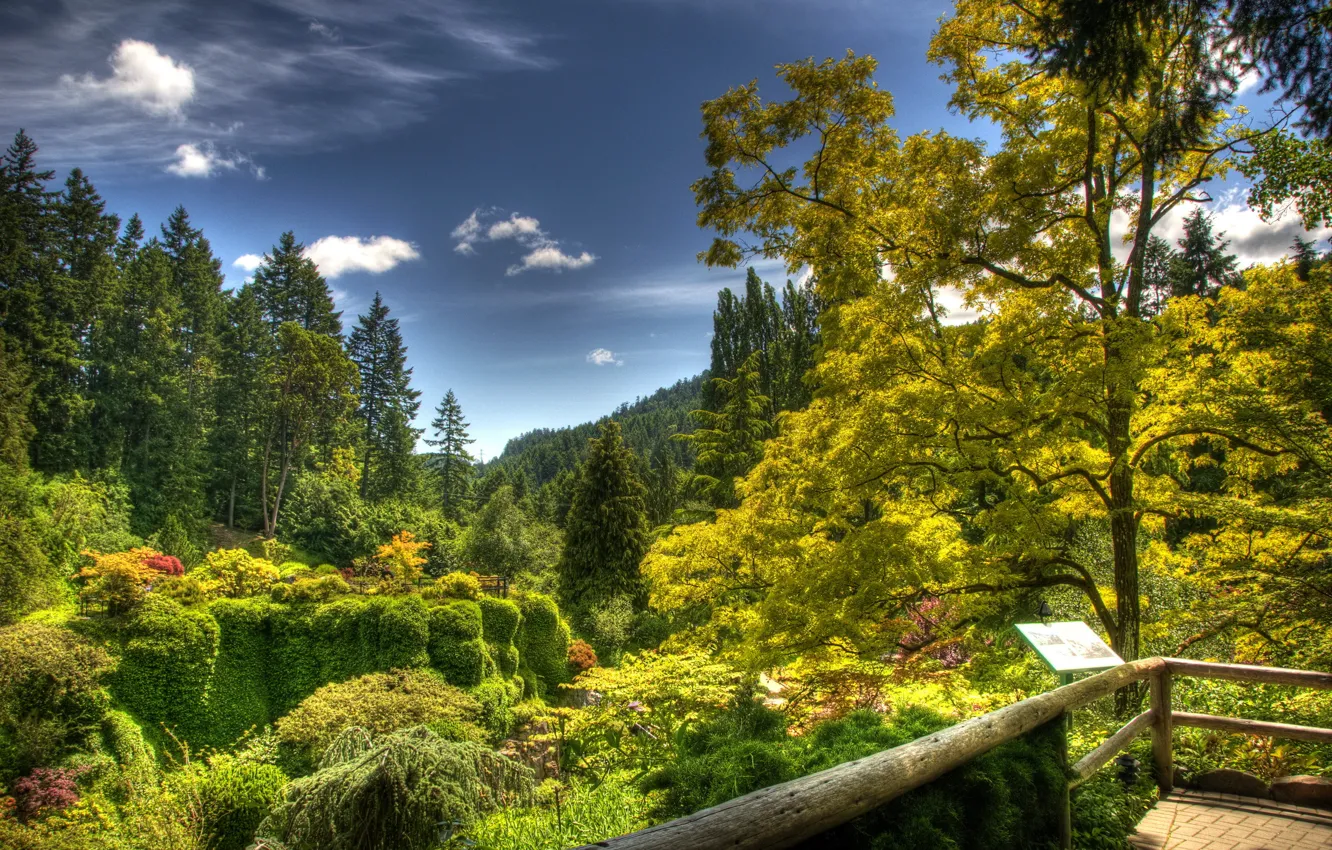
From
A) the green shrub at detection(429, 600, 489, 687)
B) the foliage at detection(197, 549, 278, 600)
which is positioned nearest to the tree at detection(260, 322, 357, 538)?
the foliage at detection(197, 549, 278, 600)

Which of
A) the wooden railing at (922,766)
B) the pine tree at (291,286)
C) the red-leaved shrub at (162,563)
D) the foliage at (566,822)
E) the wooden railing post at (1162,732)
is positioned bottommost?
the foliage at (566,822)

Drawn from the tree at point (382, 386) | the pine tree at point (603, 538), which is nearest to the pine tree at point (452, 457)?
the tree at point (382, 386)

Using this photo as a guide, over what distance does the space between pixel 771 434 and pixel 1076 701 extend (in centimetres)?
1875

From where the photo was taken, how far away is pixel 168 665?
10805 millimetres

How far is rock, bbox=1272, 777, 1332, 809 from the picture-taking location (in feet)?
11.0

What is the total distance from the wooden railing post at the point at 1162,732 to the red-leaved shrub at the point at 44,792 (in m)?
13.1

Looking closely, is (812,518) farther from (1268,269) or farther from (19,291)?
(19,291)

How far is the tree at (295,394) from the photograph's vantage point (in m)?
29.4

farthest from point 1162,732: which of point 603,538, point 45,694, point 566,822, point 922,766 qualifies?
point 603,538

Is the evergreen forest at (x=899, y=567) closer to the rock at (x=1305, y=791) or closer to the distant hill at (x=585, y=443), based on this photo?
the rock at (x=1305, y=791)

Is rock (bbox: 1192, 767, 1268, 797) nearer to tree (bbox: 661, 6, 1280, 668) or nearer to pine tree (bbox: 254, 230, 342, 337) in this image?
tree (bbox: 661, 6, 1280, 668)

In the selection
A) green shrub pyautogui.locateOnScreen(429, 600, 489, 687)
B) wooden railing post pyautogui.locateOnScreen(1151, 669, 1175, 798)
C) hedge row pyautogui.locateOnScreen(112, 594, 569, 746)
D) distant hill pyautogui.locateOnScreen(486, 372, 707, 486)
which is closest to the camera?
wooden railing post pyautogui.locateOnScreen(1151, 669, 1175, 798)

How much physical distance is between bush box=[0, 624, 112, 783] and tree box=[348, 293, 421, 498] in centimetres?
2561

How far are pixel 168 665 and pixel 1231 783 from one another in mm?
14832
